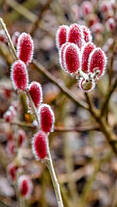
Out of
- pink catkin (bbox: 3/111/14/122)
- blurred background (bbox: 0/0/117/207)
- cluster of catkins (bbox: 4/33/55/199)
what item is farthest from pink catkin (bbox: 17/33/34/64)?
blurred background (bbox: 0/0/117/207)

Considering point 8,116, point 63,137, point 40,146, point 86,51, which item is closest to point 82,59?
point 86,51

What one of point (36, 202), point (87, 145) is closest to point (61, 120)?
point (36, 202)

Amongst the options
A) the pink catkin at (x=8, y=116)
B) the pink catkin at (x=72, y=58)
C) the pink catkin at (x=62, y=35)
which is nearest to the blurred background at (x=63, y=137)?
the pink catkin at (x=8, y=116)

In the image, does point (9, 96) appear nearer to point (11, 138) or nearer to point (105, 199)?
point (11, 138)

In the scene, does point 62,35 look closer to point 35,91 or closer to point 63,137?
point 35,91

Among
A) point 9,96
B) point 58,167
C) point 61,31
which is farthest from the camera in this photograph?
point 58,167

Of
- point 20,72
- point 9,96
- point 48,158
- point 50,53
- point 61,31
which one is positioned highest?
point 50,53
